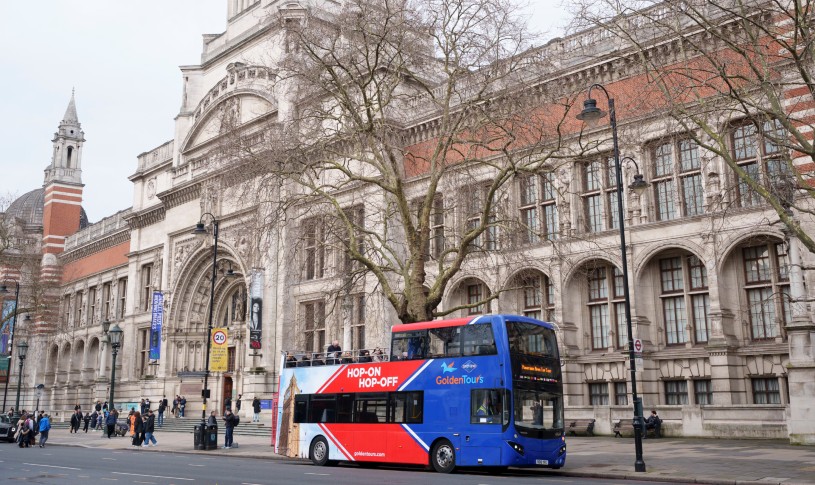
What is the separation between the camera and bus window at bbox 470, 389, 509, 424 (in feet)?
56.0

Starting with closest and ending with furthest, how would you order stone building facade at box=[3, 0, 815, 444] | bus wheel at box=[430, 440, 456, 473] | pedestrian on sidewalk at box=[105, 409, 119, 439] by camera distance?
bus wheel at box=[430, 440, 456, 473]
stone building facade at box=[3, 0, 815, 444]
pedestrian on sidewalk at box=[105, 409, 119, 439]

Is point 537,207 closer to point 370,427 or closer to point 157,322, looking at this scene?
point 370,427

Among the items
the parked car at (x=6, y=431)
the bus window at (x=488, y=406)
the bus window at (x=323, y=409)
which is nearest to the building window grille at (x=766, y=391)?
the bus window at (x=488, y=406)

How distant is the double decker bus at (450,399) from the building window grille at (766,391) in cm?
1034

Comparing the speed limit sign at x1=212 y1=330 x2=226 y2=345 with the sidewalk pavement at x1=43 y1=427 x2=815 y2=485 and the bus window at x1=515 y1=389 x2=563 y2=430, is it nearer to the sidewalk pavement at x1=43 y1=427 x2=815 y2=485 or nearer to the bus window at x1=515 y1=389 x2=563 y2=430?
the sidewalk pavement at x1=43 y1=427 x2=815 y2=485

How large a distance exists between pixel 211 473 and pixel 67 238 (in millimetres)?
60606

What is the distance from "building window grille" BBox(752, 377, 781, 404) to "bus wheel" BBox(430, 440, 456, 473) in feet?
41.2

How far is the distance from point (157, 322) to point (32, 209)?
130 ft

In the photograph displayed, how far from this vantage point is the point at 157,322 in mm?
49469

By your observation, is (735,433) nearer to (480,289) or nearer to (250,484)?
(480,289)

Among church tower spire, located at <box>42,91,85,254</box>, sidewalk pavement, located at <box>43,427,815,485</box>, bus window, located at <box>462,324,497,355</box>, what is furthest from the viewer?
church tower spire, located at <box>42,91,85,254</box>

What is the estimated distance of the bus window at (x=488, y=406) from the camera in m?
17.1

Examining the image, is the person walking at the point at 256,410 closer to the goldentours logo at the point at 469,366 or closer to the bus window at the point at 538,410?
the goldentours logo at the point at 469,366

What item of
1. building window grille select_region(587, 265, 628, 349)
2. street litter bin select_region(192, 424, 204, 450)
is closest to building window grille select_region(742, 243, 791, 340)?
building window grille select_region(587, 265, 628, 349)
